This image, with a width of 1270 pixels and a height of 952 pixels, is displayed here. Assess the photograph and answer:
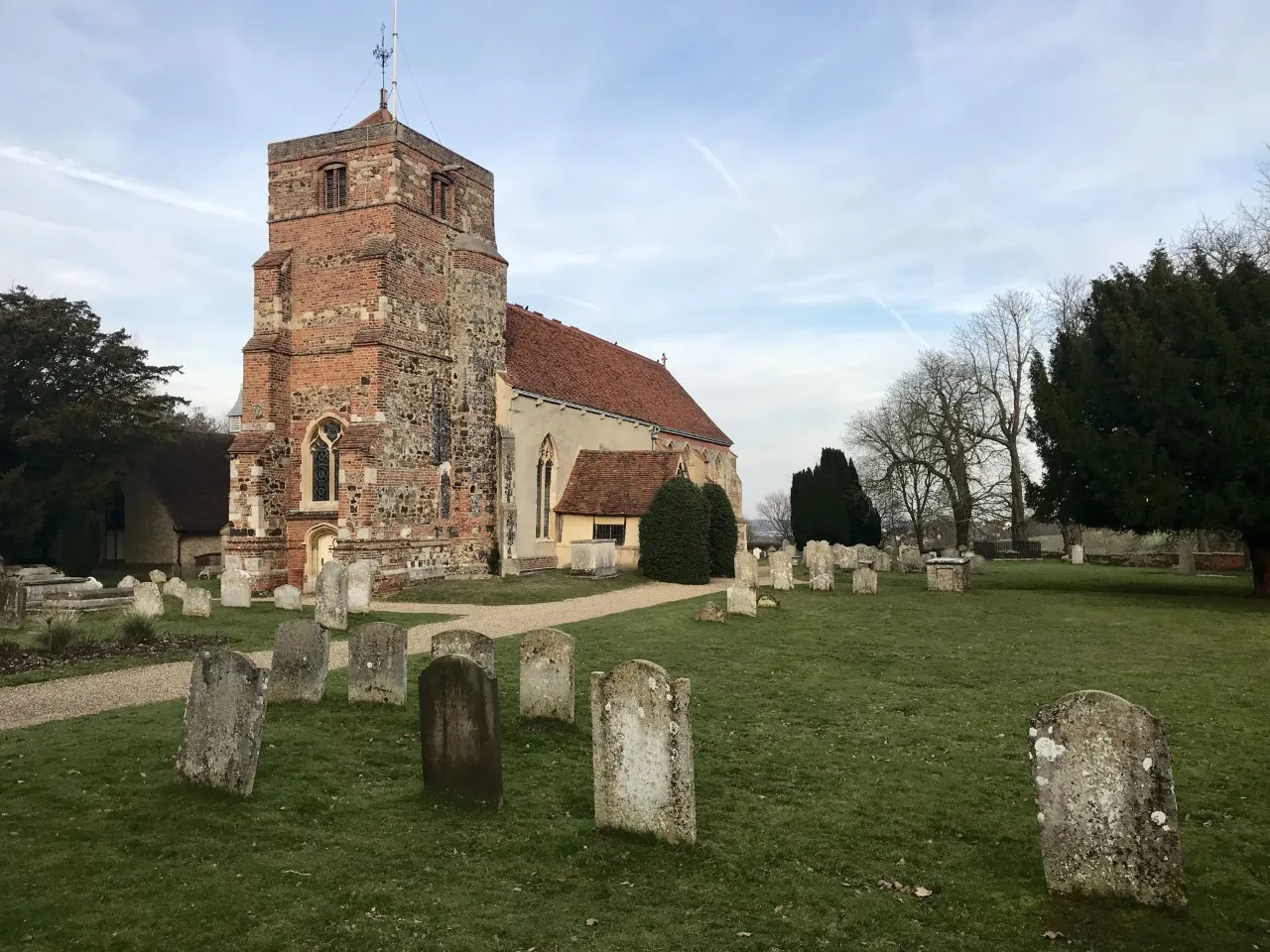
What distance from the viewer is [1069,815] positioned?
15.9ft

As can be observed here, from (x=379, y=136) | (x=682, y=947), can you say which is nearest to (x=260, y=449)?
(x=379, y=136)

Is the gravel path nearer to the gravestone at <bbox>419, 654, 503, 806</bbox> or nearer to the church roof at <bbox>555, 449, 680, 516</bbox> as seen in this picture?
the gravestone at <bbox>419, 654, 503, 806</bbox>

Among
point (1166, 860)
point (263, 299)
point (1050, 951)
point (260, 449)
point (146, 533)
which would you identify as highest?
point (263, 299)

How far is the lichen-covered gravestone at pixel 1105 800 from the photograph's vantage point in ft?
15.3

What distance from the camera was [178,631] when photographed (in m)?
15.3

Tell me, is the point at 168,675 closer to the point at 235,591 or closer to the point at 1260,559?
the point at 235,591

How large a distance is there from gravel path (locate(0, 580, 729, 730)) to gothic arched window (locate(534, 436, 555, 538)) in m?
7.86

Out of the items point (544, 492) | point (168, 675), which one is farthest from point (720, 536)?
point (168, 675)

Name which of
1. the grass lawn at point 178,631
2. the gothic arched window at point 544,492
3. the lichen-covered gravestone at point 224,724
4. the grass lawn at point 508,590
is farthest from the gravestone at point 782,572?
the lichen-covered gravestone at point 224,724

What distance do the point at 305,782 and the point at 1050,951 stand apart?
210 inches

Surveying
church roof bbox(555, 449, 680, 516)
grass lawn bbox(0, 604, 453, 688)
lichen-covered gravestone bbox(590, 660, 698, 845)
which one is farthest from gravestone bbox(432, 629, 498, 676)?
church roof bbox(555, 449, 680, 516)

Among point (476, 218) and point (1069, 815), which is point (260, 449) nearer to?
point (476, 218)

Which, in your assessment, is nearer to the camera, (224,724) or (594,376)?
(224,724)

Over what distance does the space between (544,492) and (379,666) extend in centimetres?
2029
